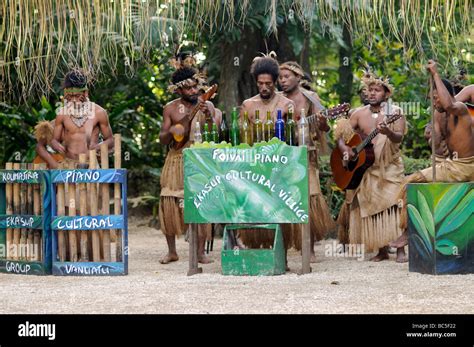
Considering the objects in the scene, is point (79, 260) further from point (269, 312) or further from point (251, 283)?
point (269, 312)

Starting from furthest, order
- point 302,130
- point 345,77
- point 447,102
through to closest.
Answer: point 345,77 → point 302,130 → point 447,102

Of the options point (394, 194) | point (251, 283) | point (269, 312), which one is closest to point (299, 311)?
point (269, 312)

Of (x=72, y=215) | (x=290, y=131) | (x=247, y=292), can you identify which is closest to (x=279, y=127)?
(x=290, y=131)

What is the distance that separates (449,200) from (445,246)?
35 cm

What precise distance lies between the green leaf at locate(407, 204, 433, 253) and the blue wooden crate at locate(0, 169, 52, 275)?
2911 mm

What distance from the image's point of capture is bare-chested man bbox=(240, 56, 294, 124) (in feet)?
27.1

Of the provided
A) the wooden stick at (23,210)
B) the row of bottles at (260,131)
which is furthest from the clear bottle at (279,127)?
the wooden stick at (23,210)

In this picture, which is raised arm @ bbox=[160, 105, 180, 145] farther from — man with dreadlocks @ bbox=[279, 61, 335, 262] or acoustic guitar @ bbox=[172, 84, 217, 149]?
man with dreadlocks @ bbox=[279, 61, 335, 262]

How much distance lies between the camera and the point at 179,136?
345 inches

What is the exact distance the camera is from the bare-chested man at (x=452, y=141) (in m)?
7.82

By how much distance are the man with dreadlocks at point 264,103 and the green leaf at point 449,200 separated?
1.45 m

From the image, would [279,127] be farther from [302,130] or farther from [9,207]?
[9,207]

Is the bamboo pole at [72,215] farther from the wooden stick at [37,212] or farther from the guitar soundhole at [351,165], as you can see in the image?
the guitar soundhole at [351,165]
